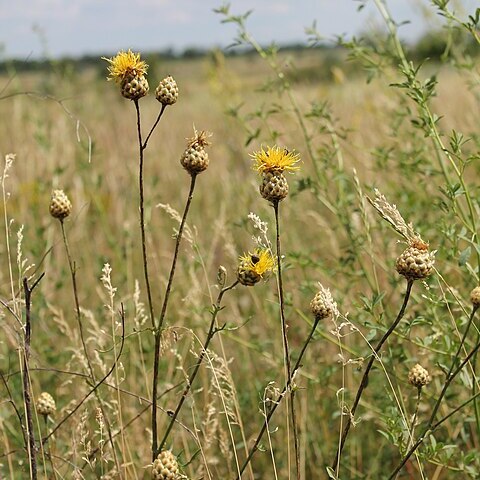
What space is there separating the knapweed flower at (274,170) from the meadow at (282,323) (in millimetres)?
27

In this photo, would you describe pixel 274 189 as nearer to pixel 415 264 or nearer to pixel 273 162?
pixel 273 162

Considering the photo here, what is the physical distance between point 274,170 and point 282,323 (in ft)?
0.92

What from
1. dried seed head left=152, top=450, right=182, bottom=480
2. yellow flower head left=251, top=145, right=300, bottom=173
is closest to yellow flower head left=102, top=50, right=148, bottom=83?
yellow flower head left=251, top=145, right=300, bottom=173

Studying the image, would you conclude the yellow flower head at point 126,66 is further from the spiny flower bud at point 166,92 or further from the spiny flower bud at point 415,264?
the spiny flower bud at point 415,264

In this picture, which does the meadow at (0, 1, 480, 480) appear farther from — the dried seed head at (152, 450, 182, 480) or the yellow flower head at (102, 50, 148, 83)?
the yellow flower head at (102, 50, 148, 83)

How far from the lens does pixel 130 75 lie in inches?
49.8

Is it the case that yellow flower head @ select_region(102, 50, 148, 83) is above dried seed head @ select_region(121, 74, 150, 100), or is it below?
above

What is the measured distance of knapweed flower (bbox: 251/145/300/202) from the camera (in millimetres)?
1217

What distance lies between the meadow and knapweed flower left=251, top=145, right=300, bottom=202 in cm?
3

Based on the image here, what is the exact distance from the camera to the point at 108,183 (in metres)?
5.47

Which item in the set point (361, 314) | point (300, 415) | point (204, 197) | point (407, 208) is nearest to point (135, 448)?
point (300, 415)

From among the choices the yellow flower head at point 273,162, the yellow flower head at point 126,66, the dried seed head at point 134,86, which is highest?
the yellow flower head at point 126,66

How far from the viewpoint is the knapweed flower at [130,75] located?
1255mm

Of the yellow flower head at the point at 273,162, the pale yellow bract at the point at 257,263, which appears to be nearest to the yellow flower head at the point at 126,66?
the yellow flower head at the point at 273,162
